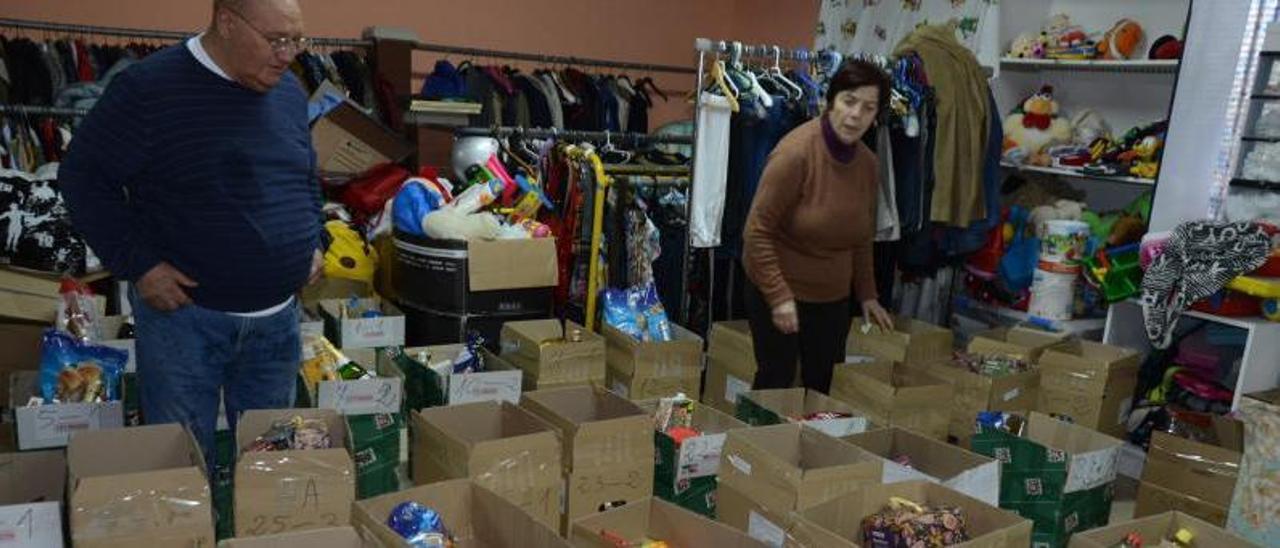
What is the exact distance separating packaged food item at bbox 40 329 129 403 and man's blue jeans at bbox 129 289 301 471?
553mm

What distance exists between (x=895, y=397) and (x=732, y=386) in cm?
75

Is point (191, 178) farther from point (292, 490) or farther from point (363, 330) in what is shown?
point (363, 330)

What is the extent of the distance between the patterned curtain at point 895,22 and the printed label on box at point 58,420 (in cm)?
359

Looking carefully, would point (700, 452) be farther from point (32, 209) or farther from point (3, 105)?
point (3, 105)

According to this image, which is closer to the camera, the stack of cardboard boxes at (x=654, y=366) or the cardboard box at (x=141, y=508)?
the cardboard box at (x=141, y=508)

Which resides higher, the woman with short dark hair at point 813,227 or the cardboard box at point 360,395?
the woman with short dark hair at point 813,227

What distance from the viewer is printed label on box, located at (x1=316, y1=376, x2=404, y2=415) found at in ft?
7.83

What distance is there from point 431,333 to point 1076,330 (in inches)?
98.2

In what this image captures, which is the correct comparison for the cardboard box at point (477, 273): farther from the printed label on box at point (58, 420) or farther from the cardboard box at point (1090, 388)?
the cardboard box at point (1090, 388)

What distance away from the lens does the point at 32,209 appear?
315 centimetres

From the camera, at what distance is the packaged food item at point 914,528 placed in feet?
5.65

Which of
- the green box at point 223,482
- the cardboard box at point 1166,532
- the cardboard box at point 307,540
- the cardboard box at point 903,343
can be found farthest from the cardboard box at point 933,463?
the green box at point 223,482

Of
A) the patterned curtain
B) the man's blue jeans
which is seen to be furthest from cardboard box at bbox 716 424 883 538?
the patterned curtain

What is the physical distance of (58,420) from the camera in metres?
2.20
